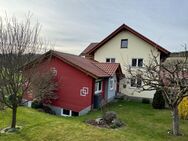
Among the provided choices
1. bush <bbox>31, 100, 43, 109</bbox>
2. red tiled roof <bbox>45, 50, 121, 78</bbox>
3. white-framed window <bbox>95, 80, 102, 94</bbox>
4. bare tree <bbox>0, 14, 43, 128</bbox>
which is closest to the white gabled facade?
red tiled roof <bbox>45, 50, 121, 78</bbox>

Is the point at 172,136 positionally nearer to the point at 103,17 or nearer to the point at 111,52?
the point at 103,17

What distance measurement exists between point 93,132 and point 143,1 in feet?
31.2

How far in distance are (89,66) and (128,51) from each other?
6414mm

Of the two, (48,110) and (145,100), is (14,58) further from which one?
(145,100)

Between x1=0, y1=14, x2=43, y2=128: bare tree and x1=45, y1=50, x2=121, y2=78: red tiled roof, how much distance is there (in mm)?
7481

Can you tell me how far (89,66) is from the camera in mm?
23500

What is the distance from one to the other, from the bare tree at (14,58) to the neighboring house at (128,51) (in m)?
16.1

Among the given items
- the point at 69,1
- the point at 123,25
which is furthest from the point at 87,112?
the point at 123,25

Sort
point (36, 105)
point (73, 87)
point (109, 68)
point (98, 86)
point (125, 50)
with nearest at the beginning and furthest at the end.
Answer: point (36, 105)
point (73, 87)
point (98, 86)
point (109, 68)
point (125, 50)

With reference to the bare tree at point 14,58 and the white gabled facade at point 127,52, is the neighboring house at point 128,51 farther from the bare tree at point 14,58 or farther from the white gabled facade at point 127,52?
the bare tree at point 14,58

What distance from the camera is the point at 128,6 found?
16.9 meters

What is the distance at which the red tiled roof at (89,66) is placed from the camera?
67.9ft

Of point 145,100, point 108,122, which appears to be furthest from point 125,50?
point 108,122

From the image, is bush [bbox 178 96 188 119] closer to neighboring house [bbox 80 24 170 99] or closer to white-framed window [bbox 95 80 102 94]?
white-framed window [bbox 95 80 102 94]
